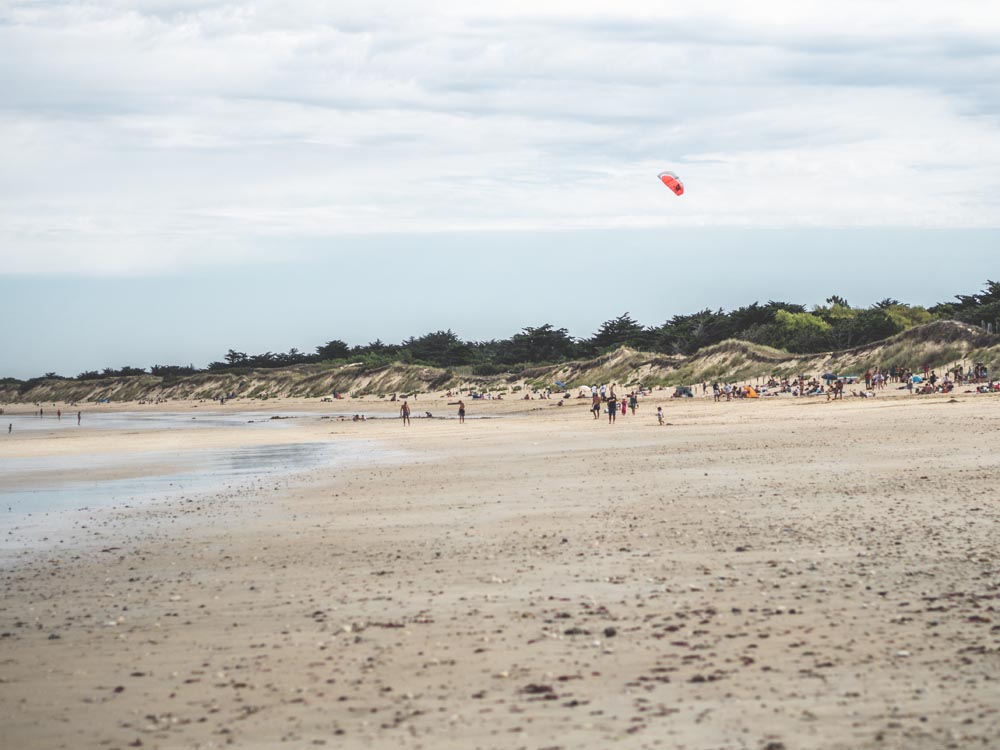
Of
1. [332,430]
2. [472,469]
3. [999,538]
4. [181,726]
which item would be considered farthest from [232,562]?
[332,430]

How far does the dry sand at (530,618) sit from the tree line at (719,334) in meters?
50.7

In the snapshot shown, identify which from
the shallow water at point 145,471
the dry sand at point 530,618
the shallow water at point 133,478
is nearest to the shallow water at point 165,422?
the shallow water at point 145,471

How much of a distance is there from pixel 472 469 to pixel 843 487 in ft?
26.6

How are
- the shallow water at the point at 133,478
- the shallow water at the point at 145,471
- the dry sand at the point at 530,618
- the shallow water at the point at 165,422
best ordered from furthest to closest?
the shallow water at the point at 165,422
the shallow water at the point at 145,471
the shallow water at the point at 133,478
the dry sand at the point at 530,618

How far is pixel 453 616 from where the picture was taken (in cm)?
813

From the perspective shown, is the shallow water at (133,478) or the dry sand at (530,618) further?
the shallow water at (133,478)

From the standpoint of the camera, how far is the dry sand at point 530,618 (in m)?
5.77

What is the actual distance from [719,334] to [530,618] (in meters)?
76.6

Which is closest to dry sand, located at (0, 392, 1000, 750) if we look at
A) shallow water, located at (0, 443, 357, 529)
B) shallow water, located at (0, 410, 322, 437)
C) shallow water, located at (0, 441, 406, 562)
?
shallow water, located at (0, 441, 406, 562)

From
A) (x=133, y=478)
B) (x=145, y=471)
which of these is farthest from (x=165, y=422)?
(x=133, y=478)

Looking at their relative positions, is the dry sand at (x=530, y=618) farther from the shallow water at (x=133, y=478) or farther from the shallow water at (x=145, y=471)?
the shallow water at (x=145, y=471)

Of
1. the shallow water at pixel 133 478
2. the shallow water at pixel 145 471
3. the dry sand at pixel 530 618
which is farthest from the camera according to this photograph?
the shallow water at pixel 145 471

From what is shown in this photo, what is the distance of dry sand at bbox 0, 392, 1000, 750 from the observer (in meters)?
5.77

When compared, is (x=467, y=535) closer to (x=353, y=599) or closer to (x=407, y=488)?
(x=353, y=599)
